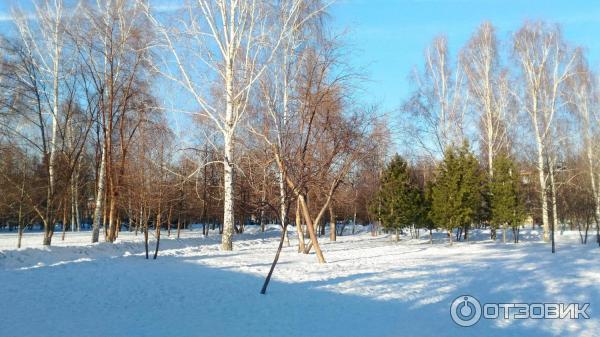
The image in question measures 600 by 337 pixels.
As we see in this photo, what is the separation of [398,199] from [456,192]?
392cm

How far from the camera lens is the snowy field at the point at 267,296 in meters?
6.51

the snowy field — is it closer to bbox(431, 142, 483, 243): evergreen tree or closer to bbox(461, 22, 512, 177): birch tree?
bbox(431, 142, 483, 243): evergreen tree

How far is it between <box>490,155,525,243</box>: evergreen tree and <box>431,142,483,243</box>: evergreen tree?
974 mm

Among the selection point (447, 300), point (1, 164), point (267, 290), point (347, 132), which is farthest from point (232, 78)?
point (1, 164)

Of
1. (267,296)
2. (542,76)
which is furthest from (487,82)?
(267,296)

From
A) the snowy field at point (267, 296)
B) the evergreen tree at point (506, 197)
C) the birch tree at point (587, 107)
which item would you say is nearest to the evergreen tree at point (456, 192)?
the evergreen tree at point (506, 197)

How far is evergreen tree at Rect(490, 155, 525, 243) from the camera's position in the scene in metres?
25.7

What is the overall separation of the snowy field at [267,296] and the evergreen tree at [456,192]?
1007 centimetres

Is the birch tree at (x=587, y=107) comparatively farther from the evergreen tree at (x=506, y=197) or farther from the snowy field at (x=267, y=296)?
the snowy field at (x=267, y=296)

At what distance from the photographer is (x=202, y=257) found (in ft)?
51.0

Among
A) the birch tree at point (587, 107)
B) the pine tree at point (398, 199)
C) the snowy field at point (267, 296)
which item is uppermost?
the birch tree at point (587, 107)

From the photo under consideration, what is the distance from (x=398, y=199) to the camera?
27719 mm

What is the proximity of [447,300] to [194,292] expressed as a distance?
476 centimetres

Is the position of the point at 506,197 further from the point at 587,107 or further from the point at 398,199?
the point at 587,107
